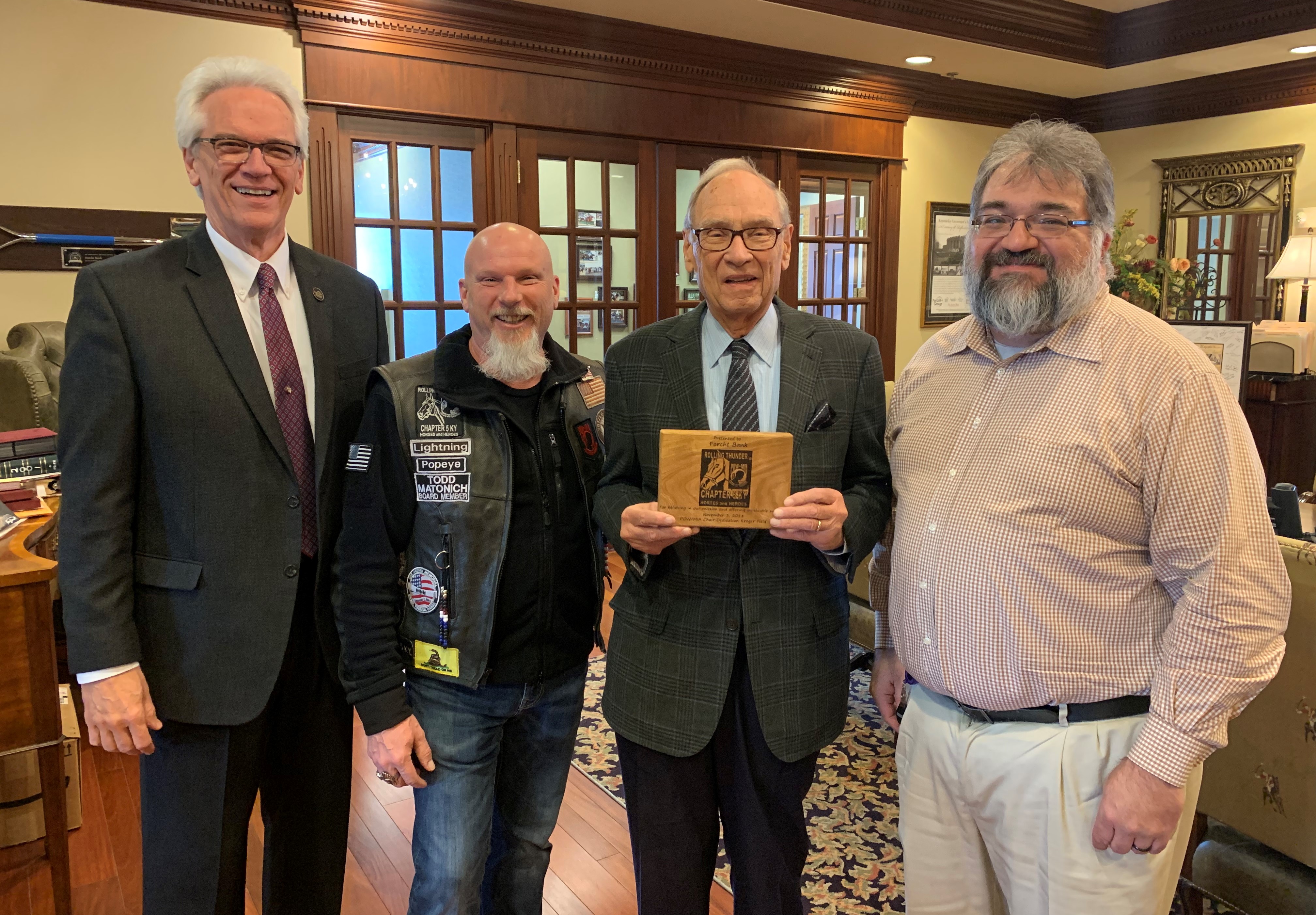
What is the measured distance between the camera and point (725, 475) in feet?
4.16

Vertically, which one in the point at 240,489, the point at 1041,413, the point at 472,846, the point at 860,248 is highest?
the point at 860,248

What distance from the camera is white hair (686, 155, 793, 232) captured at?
56.0 inches

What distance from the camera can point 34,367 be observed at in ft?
10.9

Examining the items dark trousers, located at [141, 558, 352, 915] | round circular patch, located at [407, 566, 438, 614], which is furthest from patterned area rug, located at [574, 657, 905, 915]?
round circular patch, located at [407, 566, 438, 614]

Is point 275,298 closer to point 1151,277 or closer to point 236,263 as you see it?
point 236,263

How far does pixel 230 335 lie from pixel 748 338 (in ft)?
2.70

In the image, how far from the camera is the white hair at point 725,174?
1.42 meters

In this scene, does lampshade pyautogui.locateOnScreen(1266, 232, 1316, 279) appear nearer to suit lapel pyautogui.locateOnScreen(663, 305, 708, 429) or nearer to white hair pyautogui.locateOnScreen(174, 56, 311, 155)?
suit lapel pyautogui.locateOnScreen(663, 305, 708, 429)

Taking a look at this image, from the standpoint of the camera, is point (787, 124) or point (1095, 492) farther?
point (787, 124)

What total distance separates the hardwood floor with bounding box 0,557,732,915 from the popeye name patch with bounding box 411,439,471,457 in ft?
3.52

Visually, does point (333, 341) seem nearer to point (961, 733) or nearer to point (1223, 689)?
point (961, 733)

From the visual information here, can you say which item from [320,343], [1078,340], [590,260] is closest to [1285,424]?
[590,260]

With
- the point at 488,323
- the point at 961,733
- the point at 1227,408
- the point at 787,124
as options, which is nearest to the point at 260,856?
the point at 488,323

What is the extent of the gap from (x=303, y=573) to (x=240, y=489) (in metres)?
0.18
